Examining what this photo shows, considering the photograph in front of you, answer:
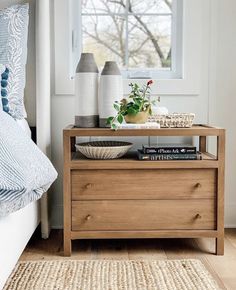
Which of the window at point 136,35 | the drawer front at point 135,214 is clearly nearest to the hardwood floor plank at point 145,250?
the drawer front at point 135,214

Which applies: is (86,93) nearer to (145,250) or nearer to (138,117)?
(138,117)

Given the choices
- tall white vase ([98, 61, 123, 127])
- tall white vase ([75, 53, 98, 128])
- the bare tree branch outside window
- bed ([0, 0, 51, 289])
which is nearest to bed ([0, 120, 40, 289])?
bed ([0, 0, 51, 289])

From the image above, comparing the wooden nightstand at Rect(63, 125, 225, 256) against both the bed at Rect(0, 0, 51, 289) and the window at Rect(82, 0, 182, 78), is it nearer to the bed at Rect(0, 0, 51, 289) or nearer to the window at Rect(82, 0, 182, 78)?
the bed at Rect(0, 0, 51, 289)

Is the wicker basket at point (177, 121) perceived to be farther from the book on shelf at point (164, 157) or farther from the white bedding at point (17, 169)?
the white bedding at point (17, 169)

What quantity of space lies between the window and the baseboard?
0.84 m

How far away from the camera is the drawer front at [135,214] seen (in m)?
2.23

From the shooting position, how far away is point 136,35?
9.18 feet

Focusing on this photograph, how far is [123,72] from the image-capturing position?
280 centimetres

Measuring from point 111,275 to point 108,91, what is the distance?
89 cm

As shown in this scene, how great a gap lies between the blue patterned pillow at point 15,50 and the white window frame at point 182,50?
9.8 inches

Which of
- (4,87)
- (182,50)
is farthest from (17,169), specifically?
(182,50)

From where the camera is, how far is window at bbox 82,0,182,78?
277 centimetres

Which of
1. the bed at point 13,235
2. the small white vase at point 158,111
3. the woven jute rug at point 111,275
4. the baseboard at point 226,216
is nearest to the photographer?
the bed at point 13,235

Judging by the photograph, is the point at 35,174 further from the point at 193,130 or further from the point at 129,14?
the point at 129,14
